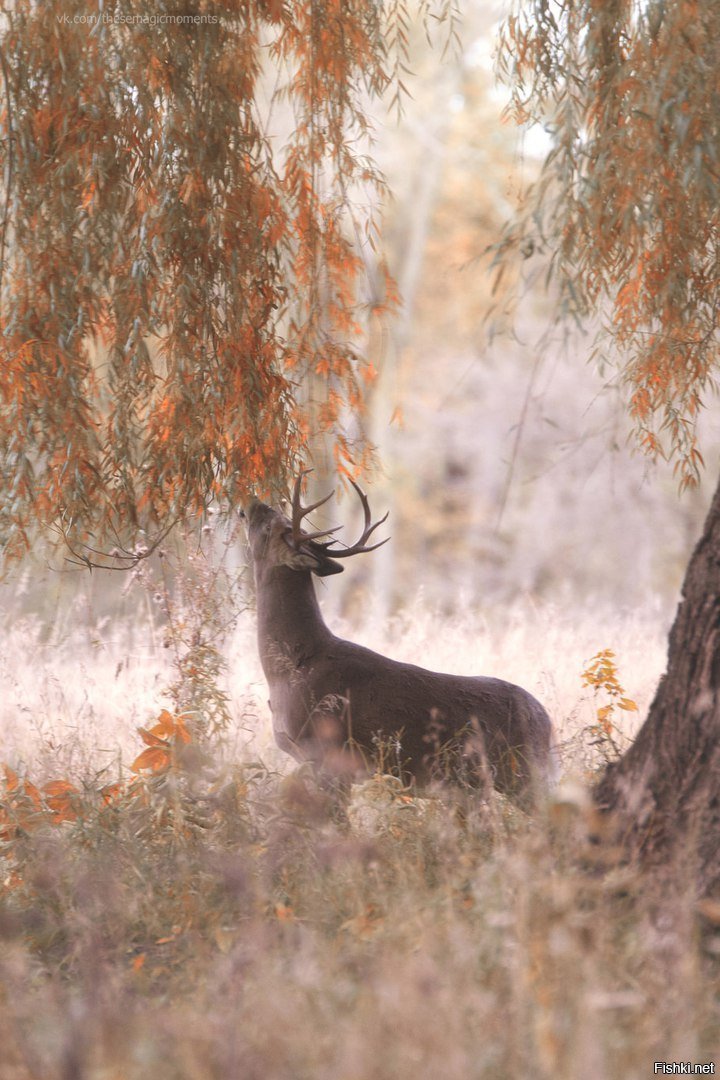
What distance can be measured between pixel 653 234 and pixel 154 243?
1.93 meters

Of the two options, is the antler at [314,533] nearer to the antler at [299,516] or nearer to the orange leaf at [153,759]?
the antler at [299,516]

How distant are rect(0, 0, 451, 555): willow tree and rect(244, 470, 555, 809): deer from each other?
54 cm

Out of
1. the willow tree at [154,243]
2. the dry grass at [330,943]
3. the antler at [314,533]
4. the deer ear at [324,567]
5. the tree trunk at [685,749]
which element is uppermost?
the willow tree at [154,243]

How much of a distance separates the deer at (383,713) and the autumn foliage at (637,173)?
1.24 meters

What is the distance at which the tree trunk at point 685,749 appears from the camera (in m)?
3.29

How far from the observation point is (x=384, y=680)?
501cm

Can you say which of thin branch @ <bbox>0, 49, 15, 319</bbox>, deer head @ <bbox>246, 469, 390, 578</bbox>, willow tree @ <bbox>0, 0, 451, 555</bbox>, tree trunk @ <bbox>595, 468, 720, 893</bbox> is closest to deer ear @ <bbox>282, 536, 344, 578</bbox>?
deer head @ <bbox>246, 469, 390, 578</bbox>

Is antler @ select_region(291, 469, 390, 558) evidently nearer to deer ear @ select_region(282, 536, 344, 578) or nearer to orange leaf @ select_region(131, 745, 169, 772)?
deer ear @ select_region(282, 536, 344, 578)

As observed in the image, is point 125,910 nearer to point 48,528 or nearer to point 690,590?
Result: point 48,528

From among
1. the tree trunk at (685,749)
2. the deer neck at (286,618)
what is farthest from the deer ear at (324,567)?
the tree trunk at (685,749)

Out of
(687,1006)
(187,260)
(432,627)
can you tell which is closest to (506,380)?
(432,627)

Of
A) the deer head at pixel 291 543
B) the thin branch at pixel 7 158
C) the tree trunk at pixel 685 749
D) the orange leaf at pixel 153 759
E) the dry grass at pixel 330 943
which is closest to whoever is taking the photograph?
the dry grass at pixel 330 943

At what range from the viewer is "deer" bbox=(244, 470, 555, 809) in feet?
15.8

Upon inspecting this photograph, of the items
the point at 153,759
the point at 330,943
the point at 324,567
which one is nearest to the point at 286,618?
the point at 324,567
